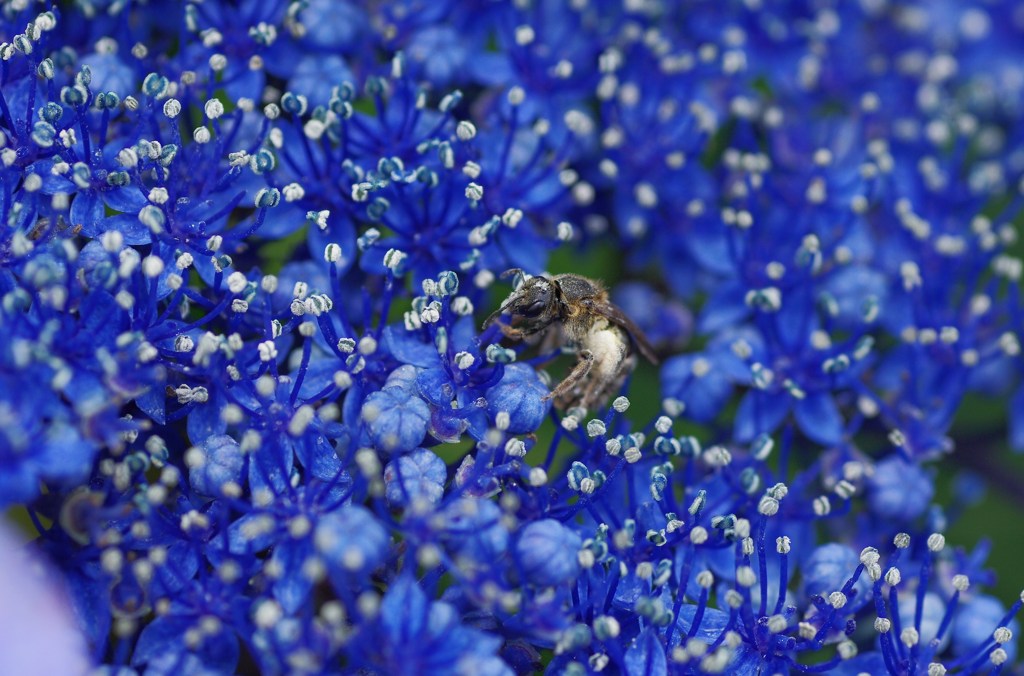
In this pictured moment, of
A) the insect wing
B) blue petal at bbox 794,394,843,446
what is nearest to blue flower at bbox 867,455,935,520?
blue petal at bbox 794,394,843,446

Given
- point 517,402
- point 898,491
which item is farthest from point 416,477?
point 898,491

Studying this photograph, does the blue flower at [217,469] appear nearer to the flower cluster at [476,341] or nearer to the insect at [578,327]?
the flower cluster at [476,341]

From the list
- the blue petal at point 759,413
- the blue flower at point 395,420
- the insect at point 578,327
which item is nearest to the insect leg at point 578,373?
the insect at point 578,327

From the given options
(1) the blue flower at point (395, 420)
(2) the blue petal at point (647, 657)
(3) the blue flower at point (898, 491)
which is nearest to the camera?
(2) the blue petal at point (647, 657)

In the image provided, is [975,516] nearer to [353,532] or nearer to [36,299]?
[353,532]

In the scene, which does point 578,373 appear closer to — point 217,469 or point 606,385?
point 606,385

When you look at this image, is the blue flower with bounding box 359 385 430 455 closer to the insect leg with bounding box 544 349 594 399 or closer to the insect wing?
the insect leg with bounding box 544 349 594 399
